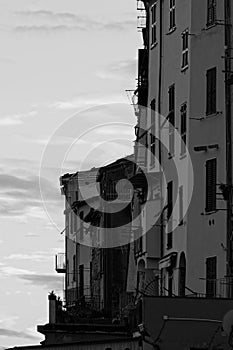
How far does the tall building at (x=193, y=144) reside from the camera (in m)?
57.6

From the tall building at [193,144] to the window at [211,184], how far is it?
0.04 m

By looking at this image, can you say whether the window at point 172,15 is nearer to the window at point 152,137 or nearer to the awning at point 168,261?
the window at point 152,137

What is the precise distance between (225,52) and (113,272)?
137 feet

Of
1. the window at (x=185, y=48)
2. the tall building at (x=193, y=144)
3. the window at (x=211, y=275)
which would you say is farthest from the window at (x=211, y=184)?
the window at (x=185, y=48)

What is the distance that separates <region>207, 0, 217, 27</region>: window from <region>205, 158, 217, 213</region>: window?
19.8ft

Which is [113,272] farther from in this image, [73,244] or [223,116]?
[223,116]

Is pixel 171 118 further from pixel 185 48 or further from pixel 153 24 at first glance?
pixel 153 24

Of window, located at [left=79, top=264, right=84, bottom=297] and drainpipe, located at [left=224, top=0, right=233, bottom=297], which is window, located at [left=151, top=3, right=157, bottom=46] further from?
window, located at [left=79, top=264, right=84, bottom=297]

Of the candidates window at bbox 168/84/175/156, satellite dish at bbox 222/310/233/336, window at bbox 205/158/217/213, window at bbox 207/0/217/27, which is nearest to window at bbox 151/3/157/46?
window at bbox 168/84/175/156

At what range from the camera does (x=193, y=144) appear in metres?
60.3

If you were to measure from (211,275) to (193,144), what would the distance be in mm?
6051

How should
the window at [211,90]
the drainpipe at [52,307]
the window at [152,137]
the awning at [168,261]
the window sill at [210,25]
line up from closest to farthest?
the window sill at [210,25], the window at [211,90], the awning at [168,261], the window at [152,137], the drainpipe at [52,307]

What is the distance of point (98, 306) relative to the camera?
98.5m

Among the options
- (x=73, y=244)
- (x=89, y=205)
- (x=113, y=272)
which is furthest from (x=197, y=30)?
(x=73, y=244)
